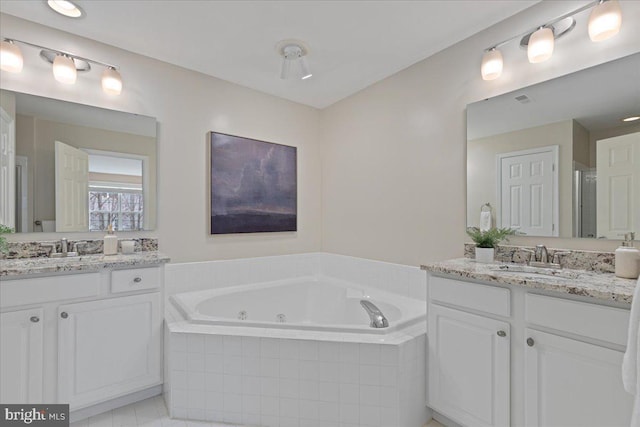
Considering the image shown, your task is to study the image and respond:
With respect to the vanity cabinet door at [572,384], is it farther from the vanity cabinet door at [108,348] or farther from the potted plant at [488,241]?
the vanity cabinet door at [108,348]

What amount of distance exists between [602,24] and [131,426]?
3.17 meters

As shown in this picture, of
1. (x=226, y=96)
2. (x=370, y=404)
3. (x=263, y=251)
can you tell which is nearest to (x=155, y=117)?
(x=226, y=96)

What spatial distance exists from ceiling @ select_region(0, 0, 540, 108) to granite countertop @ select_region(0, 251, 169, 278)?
1.47 meters

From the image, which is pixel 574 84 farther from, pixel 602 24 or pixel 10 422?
pixel 10 422

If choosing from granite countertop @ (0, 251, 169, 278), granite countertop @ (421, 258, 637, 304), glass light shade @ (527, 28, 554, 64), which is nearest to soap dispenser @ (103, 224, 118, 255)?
granite countertop @ (0, 251, 169, 278)

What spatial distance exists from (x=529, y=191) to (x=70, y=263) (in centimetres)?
263

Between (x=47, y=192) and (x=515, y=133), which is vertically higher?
(x=515, y=133)

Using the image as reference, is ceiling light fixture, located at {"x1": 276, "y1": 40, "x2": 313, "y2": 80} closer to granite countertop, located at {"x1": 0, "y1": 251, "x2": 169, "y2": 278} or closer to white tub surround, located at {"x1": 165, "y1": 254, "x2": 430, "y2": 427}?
granite countertop, located at {"x1": 0, "y1": 251, "x2": 169, "y2": 278}

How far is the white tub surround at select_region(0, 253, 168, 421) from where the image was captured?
163cm

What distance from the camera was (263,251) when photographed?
302cm

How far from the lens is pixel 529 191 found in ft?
6.11

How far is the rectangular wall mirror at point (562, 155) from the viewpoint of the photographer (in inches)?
60.8

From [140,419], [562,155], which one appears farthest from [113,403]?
[562,155]

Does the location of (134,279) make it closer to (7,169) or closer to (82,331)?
(82,331)
